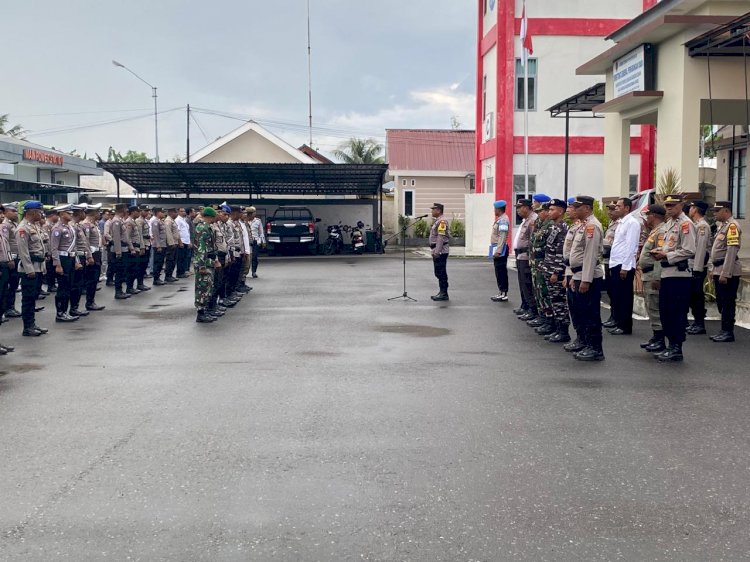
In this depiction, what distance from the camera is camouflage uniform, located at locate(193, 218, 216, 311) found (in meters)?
13.1

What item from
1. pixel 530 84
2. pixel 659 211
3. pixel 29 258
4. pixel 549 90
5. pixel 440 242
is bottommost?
pixel 29 258

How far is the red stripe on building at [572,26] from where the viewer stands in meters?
28.1

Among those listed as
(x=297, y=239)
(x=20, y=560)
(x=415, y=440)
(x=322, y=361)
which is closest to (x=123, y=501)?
(x=20, y=560)

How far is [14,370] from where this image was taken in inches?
359

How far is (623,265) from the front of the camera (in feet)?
36.0

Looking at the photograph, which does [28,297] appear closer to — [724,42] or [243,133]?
[724,42]

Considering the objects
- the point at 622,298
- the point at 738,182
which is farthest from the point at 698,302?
the point at 738,182

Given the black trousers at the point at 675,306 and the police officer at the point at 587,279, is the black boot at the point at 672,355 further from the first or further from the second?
the police officer at the point at 587,279

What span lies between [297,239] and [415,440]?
25181 mm

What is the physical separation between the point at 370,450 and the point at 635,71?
13788 millimetres

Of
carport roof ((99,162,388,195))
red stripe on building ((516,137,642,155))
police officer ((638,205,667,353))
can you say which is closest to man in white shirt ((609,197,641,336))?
police officer ((638,205,667,353))

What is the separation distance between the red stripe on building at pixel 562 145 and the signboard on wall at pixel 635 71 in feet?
33.0

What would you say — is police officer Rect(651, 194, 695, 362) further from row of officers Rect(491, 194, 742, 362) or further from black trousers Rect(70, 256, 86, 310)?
black trousers Rect(70, 256, 86, 310)

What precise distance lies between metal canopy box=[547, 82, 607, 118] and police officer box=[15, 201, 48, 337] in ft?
43.1
